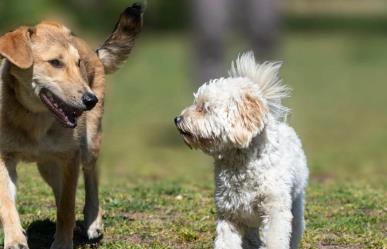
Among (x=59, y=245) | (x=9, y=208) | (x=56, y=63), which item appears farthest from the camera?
(x=59, y=245)

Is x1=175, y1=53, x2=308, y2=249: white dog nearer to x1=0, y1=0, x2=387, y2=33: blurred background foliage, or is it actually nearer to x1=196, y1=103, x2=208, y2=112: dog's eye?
x1=196, y1=103, x2=208, y2=112: dog's eye

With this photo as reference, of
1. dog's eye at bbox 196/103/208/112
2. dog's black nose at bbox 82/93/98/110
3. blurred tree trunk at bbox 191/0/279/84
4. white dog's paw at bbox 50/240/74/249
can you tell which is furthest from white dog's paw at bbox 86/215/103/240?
blurred tree trunk at bbox 191/0/279/84

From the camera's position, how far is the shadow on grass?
7.34 meters

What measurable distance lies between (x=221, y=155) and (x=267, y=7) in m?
11.2

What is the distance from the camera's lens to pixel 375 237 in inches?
286

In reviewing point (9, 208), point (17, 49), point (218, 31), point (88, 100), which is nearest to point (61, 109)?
point (88, 100)

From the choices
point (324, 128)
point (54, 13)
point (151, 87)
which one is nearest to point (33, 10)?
point (54, 13)

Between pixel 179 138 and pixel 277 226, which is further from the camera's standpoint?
pixel 179 138

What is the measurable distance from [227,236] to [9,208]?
1589 millimetres

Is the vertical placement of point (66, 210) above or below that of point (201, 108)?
below

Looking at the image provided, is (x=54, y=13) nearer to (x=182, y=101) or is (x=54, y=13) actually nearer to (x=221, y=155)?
(x=182, y=101)

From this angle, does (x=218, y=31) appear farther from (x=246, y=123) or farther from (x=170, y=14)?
(x=170, y=14)

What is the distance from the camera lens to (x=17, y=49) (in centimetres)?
655

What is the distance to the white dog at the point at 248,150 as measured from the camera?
Result: 6125 millimetres
